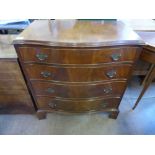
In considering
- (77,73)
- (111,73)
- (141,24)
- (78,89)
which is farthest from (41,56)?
(141,24)

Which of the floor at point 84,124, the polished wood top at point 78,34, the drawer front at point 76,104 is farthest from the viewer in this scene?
the floor at point 84,124

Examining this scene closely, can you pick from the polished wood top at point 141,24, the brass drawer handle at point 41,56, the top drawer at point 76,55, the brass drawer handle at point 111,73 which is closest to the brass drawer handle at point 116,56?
the top drawer at point 76,55

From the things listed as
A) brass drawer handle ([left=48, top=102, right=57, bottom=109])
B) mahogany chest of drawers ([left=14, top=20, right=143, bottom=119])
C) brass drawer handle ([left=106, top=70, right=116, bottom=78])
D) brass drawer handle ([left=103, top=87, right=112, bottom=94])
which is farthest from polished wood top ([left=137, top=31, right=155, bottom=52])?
brass drawer handle ([left=48, top=102, right=57, bottom=109])

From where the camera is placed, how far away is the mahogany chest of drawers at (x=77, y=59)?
88 centimetres

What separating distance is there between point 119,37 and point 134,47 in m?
0.12

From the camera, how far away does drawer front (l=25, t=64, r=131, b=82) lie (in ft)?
3.32

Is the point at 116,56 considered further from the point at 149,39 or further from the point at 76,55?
the point at 149,39

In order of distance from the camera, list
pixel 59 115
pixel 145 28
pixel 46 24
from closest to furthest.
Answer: pixel 46 24 < pixel 145 28 < pixel 59 115

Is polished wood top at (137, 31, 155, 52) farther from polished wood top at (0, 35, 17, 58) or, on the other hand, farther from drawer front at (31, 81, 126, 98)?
polished wood top at (0, 35, 17, 58)

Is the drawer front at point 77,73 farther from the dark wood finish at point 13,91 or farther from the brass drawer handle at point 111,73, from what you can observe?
the dark wood finish at point 13,91

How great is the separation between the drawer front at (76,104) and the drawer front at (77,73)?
0.29m
